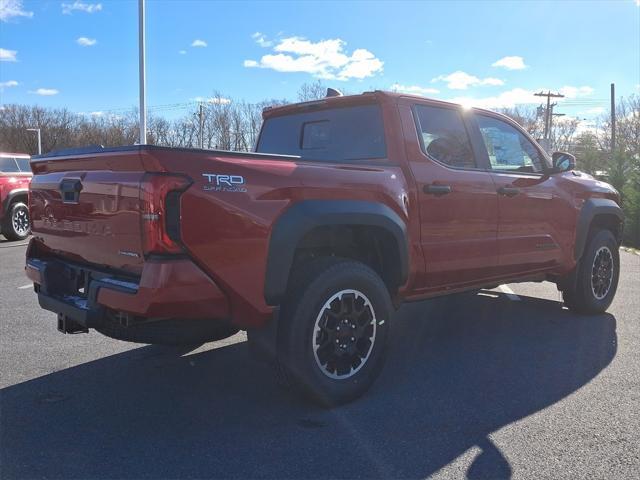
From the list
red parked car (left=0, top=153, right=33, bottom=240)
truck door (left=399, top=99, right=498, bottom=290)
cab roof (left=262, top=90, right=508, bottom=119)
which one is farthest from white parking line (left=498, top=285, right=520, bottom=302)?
red parked car (left=0, top=153, right=33, bottom=240)

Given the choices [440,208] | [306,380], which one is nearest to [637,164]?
[440,208]

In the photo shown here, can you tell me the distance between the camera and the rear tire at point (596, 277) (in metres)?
5.84

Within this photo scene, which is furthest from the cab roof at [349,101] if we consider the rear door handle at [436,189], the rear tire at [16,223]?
the rear tire at [16,223]

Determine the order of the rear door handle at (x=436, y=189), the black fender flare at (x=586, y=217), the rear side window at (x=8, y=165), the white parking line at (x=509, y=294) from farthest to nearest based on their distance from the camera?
1. the rear side window at (x=8, y=165)
2. the white parking line at (x=509, y=294)
3. the black fender flare at (x=586, y=217)
4. the rear door handle at (x=436, y=189)

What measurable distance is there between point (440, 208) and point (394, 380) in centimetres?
129

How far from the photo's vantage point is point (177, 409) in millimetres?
3467

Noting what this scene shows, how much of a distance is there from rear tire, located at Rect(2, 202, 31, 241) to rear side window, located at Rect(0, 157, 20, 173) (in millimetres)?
793

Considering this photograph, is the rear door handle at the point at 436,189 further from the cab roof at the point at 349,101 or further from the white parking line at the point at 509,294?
the white parking line at the point at 509,294

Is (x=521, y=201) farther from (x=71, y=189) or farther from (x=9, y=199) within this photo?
(x=9, y=199)

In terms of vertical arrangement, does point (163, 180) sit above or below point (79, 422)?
above

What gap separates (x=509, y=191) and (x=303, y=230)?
7.44 ft

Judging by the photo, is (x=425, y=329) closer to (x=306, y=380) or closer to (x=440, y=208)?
(x=440, y=208)

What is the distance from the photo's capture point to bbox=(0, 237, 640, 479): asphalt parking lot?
2.80 m

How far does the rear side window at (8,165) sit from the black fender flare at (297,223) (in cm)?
1096
